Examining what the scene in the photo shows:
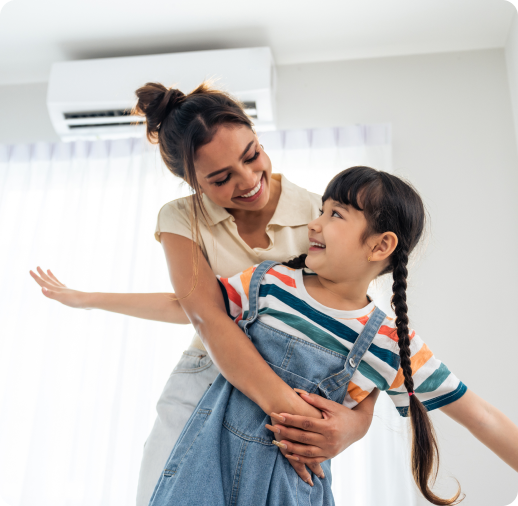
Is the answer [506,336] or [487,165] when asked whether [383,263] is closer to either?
[506,336]

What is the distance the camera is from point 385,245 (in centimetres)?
104

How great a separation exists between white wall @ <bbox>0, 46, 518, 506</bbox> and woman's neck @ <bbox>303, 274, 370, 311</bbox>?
120cm

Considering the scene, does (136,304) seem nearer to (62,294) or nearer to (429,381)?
(62,294)

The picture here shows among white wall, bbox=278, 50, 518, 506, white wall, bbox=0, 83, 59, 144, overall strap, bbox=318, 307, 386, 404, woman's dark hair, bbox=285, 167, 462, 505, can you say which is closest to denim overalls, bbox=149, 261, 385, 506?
overall strap, bbox=318, 307, 386, 404

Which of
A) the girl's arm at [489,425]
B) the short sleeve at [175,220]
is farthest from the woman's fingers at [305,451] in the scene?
the short sleeve at [175,220]

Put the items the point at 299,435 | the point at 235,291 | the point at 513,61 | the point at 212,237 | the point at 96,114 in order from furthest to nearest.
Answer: the point at 96,114, the point at 513,61, the point at 212,237, the point at 235,291, the point at 299,435

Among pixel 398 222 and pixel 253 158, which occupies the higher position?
pixel 253 158

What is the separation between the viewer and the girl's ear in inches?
40.7

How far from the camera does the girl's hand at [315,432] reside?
2.92ft

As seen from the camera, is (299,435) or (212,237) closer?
(299,435)

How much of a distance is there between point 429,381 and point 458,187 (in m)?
1.53

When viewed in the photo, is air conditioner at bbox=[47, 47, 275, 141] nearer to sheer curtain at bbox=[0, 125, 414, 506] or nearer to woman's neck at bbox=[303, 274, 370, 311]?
sheer curtain at bbox=[0, 125, 414, 506]

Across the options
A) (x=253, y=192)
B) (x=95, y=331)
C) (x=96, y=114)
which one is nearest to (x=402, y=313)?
(x=253, y=192)

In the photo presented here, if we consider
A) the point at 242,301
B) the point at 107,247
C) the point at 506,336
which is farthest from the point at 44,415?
the point at 506,336
